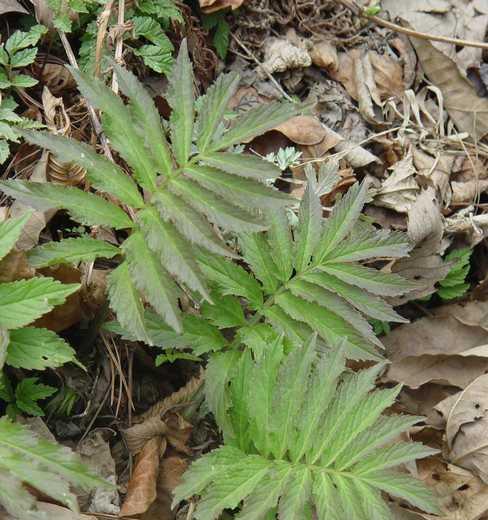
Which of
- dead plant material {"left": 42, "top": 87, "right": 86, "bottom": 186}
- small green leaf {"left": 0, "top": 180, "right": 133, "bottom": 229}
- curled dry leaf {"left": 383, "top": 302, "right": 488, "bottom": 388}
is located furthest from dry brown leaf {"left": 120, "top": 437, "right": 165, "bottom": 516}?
curled dry leaf {"left": 383, "top": 302, "right": 488, "bottom": 388}

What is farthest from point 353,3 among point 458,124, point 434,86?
point 458,124

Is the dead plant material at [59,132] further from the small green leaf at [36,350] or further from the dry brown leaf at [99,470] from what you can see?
the dry brown leaf at [99,470]

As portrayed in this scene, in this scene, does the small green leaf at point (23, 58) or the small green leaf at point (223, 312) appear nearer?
the small green leaf at point (223, 312)

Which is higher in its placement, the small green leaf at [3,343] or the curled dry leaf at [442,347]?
the small green leaf at [3,343]

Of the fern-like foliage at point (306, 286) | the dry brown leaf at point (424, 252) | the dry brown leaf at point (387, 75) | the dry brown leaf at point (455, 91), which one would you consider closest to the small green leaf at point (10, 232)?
the fern-like foliage at point (306, 286)

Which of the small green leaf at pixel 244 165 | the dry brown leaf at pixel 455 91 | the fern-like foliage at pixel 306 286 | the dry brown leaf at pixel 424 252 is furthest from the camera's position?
the dry brown leaf at pixel 455 91

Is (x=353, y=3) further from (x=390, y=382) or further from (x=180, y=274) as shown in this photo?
(x=180, y=274)
